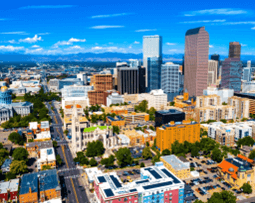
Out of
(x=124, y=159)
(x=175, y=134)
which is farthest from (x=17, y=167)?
(x=175, y=134)

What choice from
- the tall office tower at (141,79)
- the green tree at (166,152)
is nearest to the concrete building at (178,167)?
the green tree at (166,152)

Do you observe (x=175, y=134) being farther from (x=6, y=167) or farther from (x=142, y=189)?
(x=6, y=167)

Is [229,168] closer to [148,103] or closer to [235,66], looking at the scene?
[148,103]

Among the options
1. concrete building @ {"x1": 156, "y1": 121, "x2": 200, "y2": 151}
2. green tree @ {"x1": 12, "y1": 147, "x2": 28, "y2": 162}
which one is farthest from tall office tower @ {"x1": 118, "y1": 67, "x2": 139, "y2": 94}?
green tree @ {"x1": 12, "y1": 147, "x2": 28, "y2": 162}

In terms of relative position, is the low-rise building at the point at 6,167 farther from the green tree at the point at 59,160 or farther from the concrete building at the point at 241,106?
the concrete building at the point at 241,106

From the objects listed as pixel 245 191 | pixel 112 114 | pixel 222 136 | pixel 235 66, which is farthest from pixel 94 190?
pixel 235 66

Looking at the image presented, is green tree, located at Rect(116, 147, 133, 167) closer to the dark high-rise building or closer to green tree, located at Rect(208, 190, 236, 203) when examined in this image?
green tree, located at Rect(208, 190, 236, 203)
